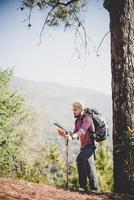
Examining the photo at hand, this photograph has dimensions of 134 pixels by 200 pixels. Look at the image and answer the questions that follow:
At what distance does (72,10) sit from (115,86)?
10.1 ft

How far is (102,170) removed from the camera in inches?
1302

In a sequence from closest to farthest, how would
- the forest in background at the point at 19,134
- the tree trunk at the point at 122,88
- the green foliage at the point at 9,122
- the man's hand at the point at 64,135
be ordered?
the tree trunk at the point at 122,88 < the man's hand at the point at 64,135 < the green foliage at the point at 9,122 < the forest in background at the point at 19,134

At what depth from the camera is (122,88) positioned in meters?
5.35

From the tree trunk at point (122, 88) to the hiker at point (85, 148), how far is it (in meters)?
0.43

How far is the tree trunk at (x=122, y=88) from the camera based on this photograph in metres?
5.14

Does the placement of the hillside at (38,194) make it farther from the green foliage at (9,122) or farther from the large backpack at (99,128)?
the green foliage at (9,122)

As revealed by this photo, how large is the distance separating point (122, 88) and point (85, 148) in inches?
47.9

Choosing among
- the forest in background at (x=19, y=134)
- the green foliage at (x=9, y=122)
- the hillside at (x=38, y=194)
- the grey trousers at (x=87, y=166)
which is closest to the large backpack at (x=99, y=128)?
the grey trousers at (x=87, y=166)

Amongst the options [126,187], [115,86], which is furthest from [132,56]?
[126,187]

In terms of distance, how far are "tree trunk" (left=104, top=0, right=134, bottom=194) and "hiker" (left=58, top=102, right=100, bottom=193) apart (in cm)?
43

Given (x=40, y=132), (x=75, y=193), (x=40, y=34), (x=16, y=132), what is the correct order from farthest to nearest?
(x=40, y=132), (x=16, y=132), (x=40, y=34), (x=75, y=193)

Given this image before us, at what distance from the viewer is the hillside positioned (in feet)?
13.8

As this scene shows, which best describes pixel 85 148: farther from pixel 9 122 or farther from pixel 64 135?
pixel 9 122

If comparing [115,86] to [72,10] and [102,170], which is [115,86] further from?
[102,170]
